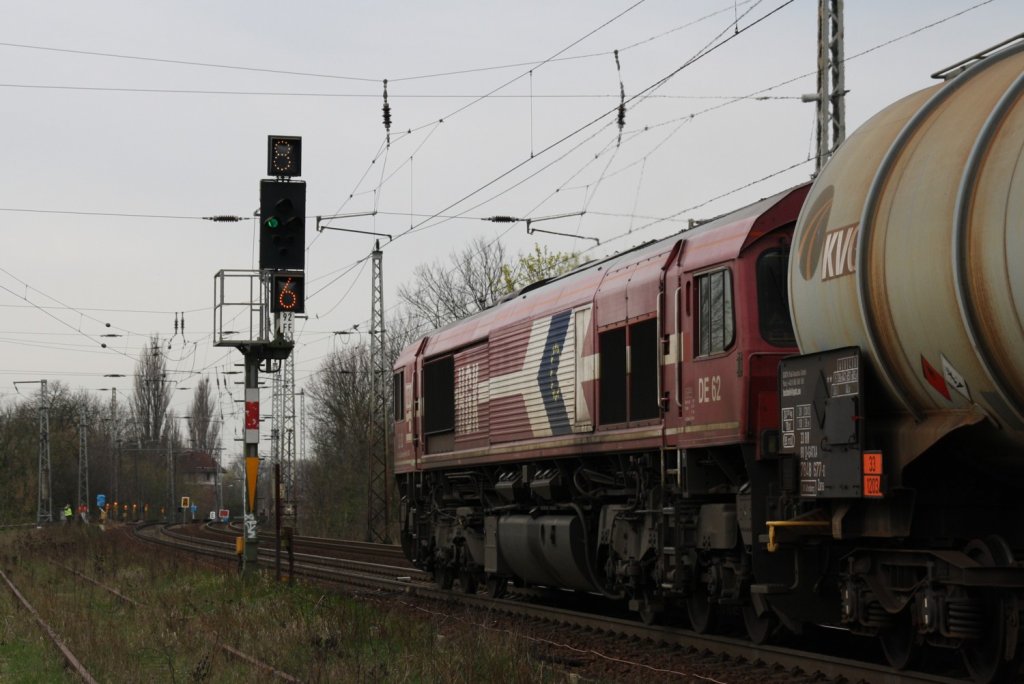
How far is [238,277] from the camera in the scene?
2084 cm

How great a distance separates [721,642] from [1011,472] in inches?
156

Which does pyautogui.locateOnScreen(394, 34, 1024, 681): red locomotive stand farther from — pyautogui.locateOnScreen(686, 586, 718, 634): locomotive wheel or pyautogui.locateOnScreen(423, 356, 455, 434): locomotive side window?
pyautogui.locateOnScreen(423, 356, 455, 434): locomotive side window

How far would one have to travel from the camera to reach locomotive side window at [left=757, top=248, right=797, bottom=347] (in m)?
11.6

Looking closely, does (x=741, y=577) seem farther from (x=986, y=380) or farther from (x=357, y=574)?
(x=357, y=574)

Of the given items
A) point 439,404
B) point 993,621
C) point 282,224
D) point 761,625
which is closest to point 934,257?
point 993,621

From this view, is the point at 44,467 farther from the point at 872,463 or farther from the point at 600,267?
the point at 872,463

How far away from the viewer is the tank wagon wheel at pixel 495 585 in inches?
736

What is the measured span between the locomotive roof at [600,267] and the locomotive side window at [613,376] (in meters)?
0.74

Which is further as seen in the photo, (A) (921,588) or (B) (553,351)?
(B) (553,351)

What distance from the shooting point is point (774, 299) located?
1167cm

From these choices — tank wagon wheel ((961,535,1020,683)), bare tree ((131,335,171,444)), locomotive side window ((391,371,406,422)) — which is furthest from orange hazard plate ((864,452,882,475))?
bare tree ((131,335,171,444))

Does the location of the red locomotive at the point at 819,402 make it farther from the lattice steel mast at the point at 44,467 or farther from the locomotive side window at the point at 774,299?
the lattice steel mast at the point at 44,467

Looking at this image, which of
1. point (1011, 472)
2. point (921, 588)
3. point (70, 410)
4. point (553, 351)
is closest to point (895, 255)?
point (1011, 472)

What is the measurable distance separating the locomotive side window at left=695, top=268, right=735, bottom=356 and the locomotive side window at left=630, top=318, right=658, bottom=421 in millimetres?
1029
